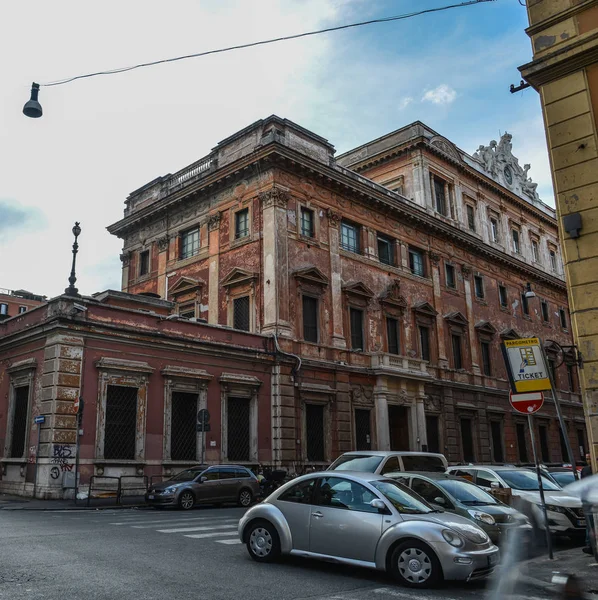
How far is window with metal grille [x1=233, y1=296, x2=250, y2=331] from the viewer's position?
2759 centimetres

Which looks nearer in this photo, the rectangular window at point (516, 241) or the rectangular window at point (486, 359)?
the rectangular window at point (486, 359)

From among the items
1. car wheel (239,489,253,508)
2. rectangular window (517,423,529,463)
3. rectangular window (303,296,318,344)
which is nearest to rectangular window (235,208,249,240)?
rectangular window (303,296,318,344)

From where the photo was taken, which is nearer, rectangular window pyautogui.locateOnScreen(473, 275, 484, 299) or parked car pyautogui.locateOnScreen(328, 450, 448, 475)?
parked car pyautogui.locateOnScreen(328, 450, 448, 475)

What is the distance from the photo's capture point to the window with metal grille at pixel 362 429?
28281 mm

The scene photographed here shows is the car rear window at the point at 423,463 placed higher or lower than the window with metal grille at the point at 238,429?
lower

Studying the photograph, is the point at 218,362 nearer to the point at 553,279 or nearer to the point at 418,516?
the point at 418,516

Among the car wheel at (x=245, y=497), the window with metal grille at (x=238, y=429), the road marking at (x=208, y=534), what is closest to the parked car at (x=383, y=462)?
the road marking at (x=208, y=534)

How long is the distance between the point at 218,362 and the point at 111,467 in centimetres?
572

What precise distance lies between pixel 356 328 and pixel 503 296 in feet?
52.6

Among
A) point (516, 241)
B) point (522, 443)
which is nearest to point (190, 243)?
point (522, 443)

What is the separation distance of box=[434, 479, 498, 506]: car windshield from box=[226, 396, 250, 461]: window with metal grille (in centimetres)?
1351

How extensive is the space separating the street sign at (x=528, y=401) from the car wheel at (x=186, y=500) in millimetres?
10772

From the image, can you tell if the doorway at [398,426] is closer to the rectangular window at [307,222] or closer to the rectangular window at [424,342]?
the rectangular window at [424,342]

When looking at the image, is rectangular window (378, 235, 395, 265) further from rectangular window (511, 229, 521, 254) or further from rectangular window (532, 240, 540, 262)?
rectangular window (532, 240, 540, 262)
